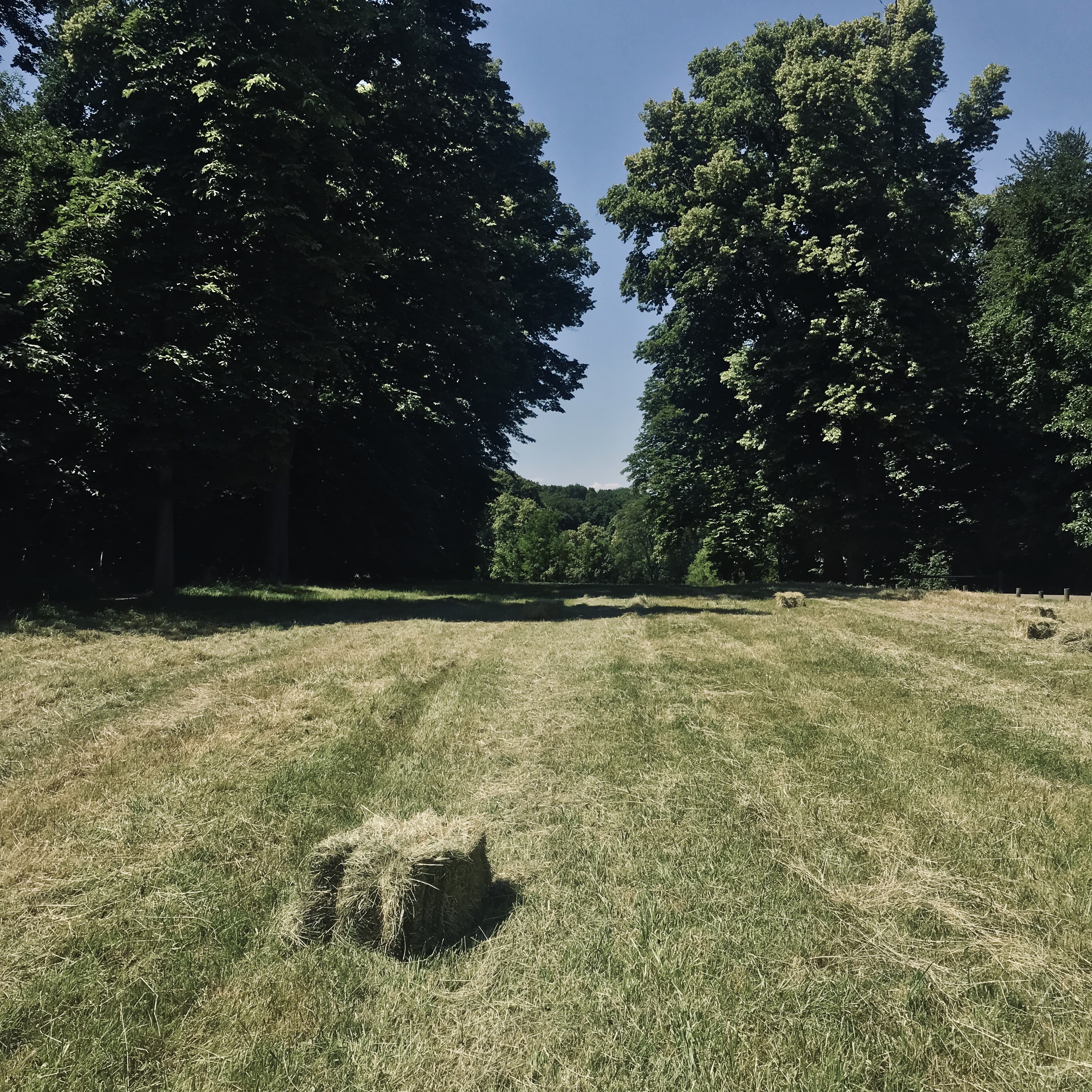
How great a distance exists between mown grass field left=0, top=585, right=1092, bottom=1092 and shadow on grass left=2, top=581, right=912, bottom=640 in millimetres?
3218

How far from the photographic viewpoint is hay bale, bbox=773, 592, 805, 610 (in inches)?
709

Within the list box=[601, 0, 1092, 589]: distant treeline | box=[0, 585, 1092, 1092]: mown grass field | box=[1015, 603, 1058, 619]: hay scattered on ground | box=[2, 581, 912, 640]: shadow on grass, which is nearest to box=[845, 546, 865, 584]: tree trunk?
box=[601, 0, 1092, 589]: distant treeline

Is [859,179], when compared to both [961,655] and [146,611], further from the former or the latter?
[146,611]

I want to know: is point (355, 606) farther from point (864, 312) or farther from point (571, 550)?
point (571, 550)

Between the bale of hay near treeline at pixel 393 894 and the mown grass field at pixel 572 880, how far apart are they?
0.15 m

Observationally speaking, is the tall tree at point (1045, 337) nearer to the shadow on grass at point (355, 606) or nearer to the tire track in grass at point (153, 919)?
the shadow on grass at point (355, 606)

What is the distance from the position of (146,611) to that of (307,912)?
11.6m

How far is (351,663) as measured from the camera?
32.6 feet

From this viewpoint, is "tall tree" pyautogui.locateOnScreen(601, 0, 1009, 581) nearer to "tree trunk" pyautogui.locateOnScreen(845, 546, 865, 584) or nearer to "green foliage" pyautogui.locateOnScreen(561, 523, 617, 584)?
"tree trunk" pyautogui.locateOnScreen(845, 546, 865, 584)

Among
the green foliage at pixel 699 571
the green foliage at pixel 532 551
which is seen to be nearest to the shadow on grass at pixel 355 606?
the green foliage at pixel 532 551

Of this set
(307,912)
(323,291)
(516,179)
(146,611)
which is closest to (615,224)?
(516,179)

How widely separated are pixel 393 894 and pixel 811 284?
28090 mm

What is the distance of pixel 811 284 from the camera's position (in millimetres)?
27109

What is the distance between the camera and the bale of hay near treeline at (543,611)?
631 inches
